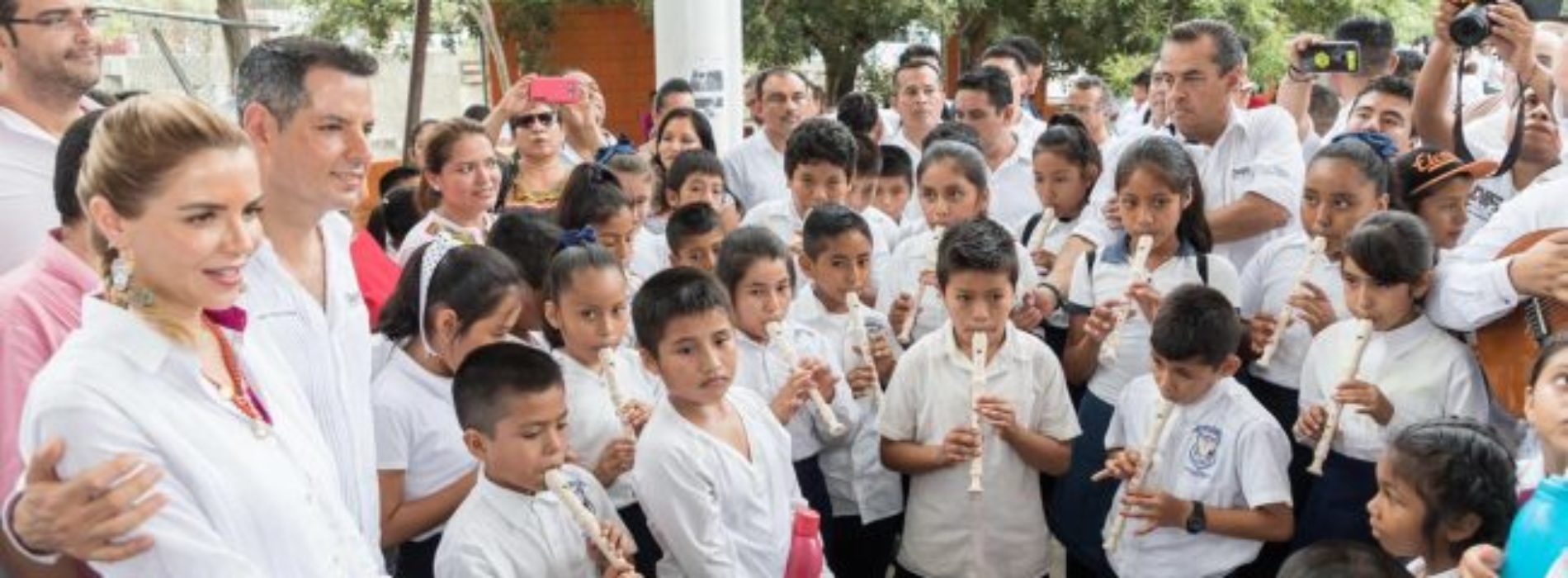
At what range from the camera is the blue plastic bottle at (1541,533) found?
6.66 ft

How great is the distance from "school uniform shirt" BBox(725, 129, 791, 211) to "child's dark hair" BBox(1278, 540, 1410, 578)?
385cm

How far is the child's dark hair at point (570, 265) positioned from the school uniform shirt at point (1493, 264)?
217 centimetres

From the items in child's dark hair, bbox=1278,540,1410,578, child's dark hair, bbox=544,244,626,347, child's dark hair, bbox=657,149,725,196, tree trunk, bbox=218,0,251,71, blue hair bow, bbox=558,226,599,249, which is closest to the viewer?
child's dark hair, bbox=1278,540,1410,578

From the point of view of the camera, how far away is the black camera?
380 centimetres

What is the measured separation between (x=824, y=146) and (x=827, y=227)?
87 centimetres

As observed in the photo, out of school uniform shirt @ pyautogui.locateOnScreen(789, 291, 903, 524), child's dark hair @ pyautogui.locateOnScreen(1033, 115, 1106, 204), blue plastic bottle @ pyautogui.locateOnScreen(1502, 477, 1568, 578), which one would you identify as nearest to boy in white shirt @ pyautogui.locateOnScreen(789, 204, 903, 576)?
school uniform shirt @ pyautogui.locateOnScreen(789, 291, 903, 524)

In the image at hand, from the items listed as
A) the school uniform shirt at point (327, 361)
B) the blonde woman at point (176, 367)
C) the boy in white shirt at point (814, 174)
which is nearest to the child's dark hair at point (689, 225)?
the boy in white shirt at point (814, 174)

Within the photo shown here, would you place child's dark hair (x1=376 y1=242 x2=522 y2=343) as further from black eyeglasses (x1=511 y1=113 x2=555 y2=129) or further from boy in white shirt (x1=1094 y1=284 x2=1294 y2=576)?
black eyeglasses (x1=511 y1=113 x2=555 y2=129)

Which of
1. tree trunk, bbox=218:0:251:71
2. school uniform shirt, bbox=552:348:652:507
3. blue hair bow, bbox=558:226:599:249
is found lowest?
school uniform shirt, bbox=552:348:652:507

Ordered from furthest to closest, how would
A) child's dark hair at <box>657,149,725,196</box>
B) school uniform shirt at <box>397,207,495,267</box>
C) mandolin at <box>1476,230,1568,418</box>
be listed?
child's dark hair at <box>657,149,725,196</box>, school uniform shirt at <box>397,207,495,267</box>, mandolin at <box>1476,230,1568,418</box>

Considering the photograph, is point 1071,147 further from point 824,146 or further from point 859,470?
point 859,470

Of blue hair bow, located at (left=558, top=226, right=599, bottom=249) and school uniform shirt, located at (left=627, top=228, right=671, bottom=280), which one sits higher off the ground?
blue hair bow, located at (left=558, top=226, right=599, bottom=249)

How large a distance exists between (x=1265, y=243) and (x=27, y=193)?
3649 mm

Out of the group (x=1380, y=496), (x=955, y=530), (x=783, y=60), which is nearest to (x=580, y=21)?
(x=783, y=60)
